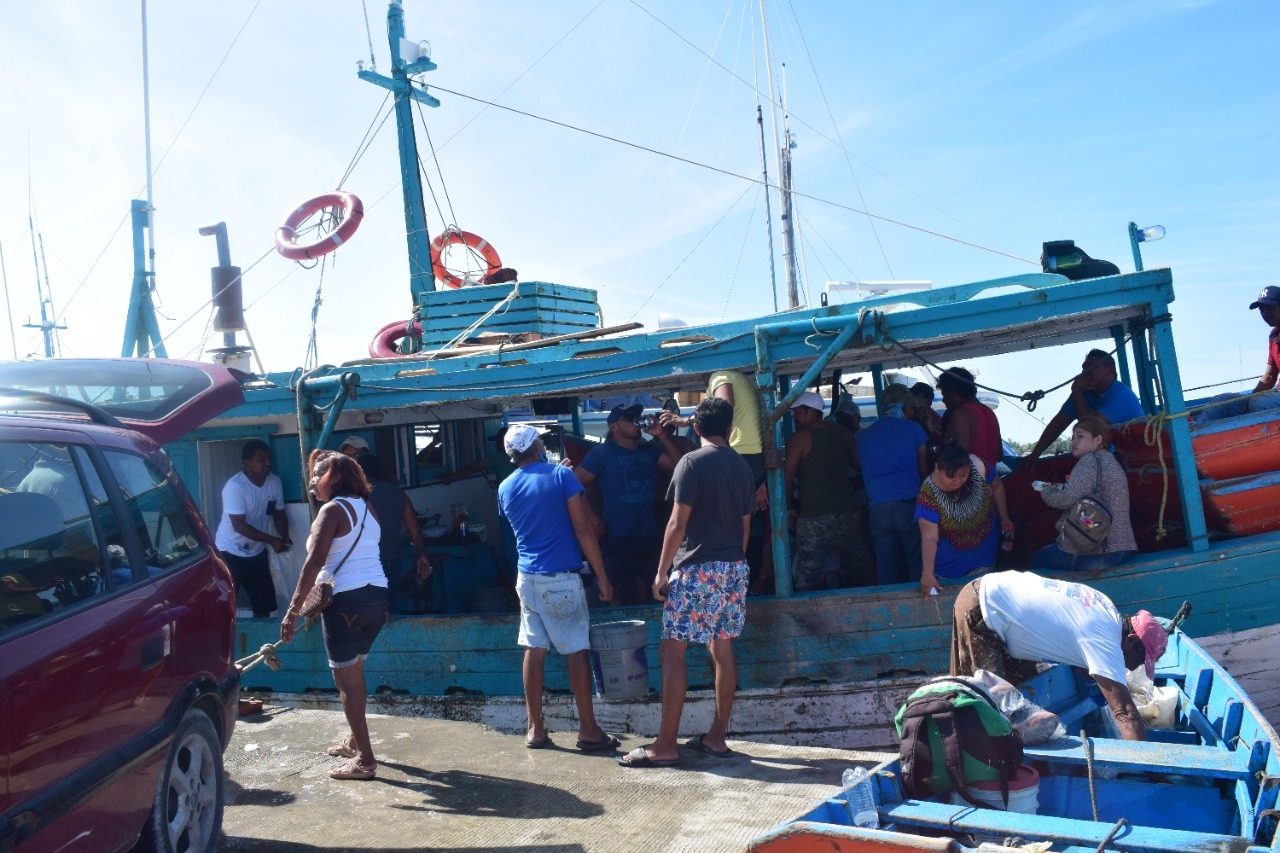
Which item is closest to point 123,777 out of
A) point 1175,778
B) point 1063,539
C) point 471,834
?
point 471,834

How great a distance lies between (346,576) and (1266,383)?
20.0 ft

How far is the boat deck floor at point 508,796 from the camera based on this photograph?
14.5ft

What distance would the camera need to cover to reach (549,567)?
5.62 meters

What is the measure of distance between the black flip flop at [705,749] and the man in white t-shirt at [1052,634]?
130cm

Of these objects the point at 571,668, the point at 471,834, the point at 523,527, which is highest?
the point at 523,527

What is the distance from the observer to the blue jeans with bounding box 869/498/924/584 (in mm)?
6652

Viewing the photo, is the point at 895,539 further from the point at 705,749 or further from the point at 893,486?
the point at 705,749

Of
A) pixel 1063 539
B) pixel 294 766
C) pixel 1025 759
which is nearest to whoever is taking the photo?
pixel 1025 759

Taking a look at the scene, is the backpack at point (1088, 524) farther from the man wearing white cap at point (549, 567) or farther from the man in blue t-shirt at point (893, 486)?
the man wearing white cap at point (549, 567)

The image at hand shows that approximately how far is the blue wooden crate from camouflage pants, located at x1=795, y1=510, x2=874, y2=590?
262 centimetres

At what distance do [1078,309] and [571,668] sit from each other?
11.3 ft

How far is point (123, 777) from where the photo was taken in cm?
338

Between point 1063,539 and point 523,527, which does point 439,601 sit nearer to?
point 523,527

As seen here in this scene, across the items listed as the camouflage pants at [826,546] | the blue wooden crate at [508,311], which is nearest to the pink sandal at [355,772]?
the camouflage pants at [826,546]
